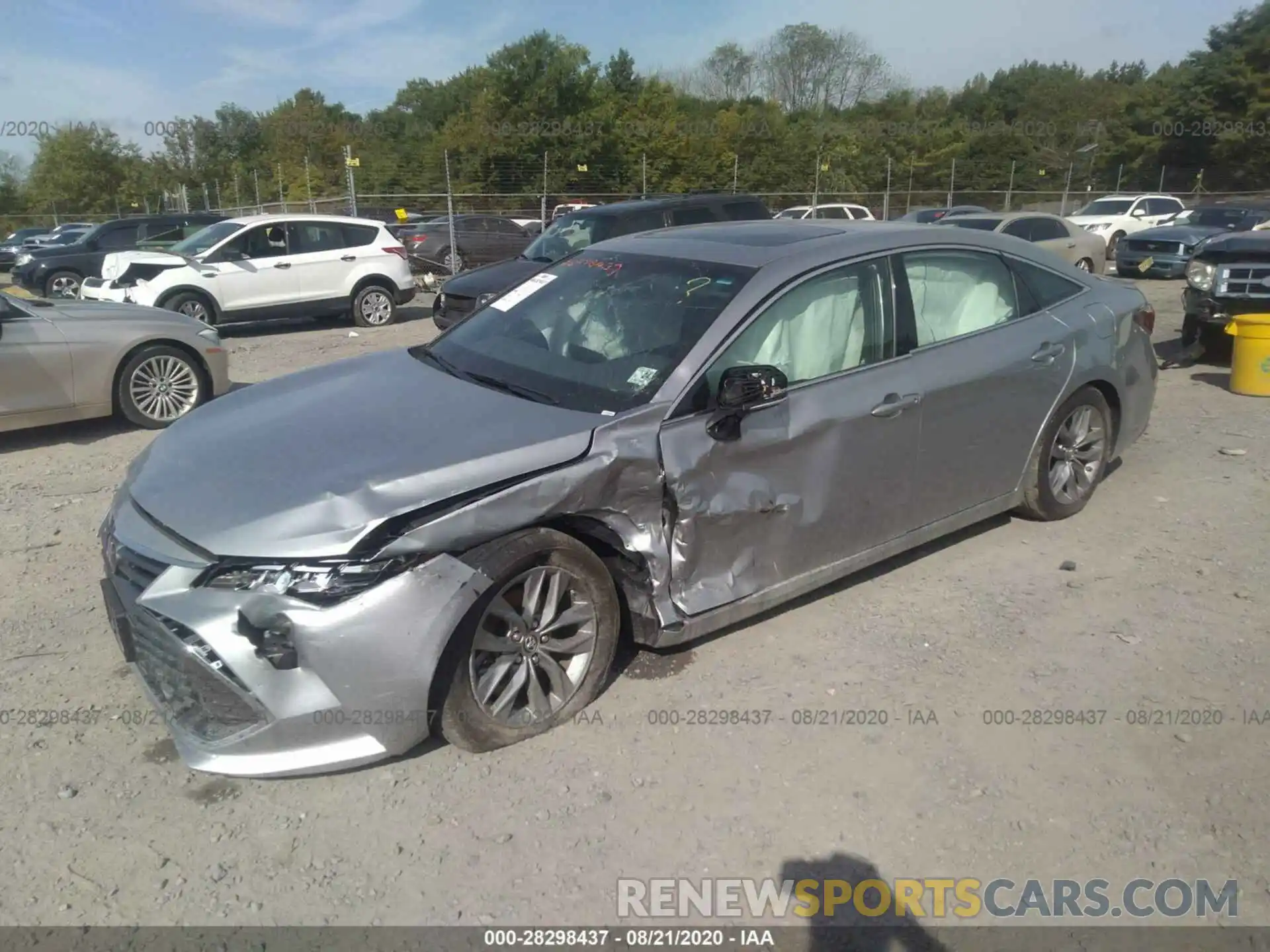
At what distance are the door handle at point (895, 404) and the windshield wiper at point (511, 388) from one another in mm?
1382

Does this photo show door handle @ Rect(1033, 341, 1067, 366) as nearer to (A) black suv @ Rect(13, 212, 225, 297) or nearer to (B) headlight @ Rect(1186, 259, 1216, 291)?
(B) headlight @ Rect(1186, 259, 1216, 291)

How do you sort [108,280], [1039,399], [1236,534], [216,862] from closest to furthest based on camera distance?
[216,862] < [1039,399] < [1236,534] < [108,280]

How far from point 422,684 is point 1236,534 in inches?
178

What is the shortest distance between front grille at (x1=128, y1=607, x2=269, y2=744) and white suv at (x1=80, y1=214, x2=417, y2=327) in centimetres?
1100

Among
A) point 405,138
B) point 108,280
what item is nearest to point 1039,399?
point 108,280

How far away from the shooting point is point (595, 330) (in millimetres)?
4266

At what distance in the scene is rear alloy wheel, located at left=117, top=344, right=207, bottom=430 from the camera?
781 cm

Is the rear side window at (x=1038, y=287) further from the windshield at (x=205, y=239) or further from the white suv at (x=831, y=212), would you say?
the white suv at (x=831, y=212)

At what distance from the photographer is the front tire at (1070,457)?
5184 millimetres

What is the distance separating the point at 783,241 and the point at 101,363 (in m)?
5.67

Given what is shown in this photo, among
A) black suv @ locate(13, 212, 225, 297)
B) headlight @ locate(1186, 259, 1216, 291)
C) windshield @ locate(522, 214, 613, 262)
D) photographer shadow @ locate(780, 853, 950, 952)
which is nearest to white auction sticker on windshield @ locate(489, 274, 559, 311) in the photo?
photographer shadow @ locate(780, 853, 950, 952)

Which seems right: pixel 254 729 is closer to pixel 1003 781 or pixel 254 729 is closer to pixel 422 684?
pixel 422 684

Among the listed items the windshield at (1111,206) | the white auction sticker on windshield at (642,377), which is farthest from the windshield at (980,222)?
the white auction sticker on windshield at (642,377)

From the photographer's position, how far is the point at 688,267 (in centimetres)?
435
